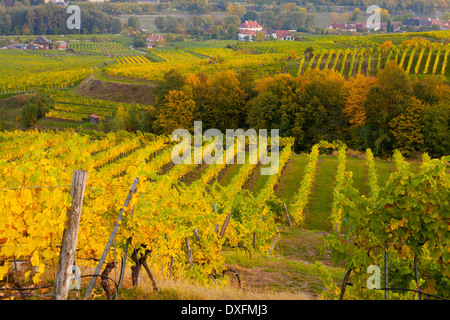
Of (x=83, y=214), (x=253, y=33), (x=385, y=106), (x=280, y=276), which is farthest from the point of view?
(x=253, y=33)

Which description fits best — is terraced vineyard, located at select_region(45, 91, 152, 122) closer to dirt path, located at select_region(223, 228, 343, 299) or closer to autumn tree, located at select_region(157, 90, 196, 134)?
autumn tree, located at select_region(157, 90, 196, 134)

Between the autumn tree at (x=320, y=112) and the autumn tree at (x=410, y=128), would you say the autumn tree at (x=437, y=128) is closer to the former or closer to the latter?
the autumn tree at (x=410, y=128)

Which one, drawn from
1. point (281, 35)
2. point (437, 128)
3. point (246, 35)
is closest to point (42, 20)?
point (246, 35)

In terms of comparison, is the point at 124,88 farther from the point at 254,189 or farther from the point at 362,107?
the point at 254,189

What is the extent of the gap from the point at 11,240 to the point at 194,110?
3847 centimetres

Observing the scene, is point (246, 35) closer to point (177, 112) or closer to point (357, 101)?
point (177, 112)

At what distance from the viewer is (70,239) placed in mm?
4699

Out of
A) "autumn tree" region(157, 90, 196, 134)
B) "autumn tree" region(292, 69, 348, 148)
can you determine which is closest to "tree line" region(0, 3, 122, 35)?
"autumn tree" region(157, 90, 196, 134)

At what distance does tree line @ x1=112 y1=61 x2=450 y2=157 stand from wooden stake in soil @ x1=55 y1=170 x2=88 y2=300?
3188 cm

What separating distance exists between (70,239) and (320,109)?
115 feet

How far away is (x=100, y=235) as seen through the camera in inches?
237

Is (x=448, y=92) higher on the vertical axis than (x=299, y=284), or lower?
higher

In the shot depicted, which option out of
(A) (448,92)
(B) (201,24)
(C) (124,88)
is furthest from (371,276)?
(B) (201,24)

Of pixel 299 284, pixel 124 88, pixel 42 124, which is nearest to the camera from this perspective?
pixel 299 284
